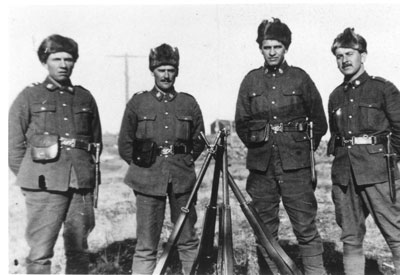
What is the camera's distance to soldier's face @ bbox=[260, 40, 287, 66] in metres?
3.57

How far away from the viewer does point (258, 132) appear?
3.55 metres

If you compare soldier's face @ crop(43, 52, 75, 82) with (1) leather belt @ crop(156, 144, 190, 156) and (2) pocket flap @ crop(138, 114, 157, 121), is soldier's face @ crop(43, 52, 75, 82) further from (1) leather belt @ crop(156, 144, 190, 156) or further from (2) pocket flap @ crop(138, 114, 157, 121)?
(1) leather belt @ crop(156, 144, 190, 156)

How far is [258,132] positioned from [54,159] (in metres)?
1.77

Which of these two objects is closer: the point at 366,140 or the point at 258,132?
the point at 366,140

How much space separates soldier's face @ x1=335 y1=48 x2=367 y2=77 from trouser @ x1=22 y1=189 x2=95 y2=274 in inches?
99.0

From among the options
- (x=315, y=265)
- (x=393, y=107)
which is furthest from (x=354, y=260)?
(x=393, y=107)

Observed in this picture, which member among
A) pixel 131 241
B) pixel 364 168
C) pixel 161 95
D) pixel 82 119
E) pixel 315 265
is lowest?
pixel 131 241

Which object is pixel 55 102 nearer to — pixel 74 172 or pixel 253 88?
pixel 74 172

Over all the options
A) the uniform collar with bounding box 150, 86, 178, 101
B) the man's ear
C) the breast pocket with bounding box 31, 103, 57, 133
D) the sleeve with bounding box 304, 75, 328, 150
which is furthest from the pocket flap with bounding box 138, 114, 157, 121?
the man's ear

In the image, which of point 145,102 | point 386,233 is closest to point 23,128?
point 145,102

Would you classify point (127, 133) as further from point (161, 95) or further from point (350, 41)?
point (350, 41)

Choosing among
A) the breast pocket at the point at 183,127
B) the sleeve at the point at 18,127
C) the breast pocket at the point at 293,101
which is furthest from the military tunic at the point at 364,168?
the sleeve at the point at 18,127

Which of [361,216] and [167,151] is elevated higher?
[167,151]

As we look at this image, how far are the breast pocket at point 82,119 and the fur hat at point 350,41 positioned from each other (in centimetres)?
231
